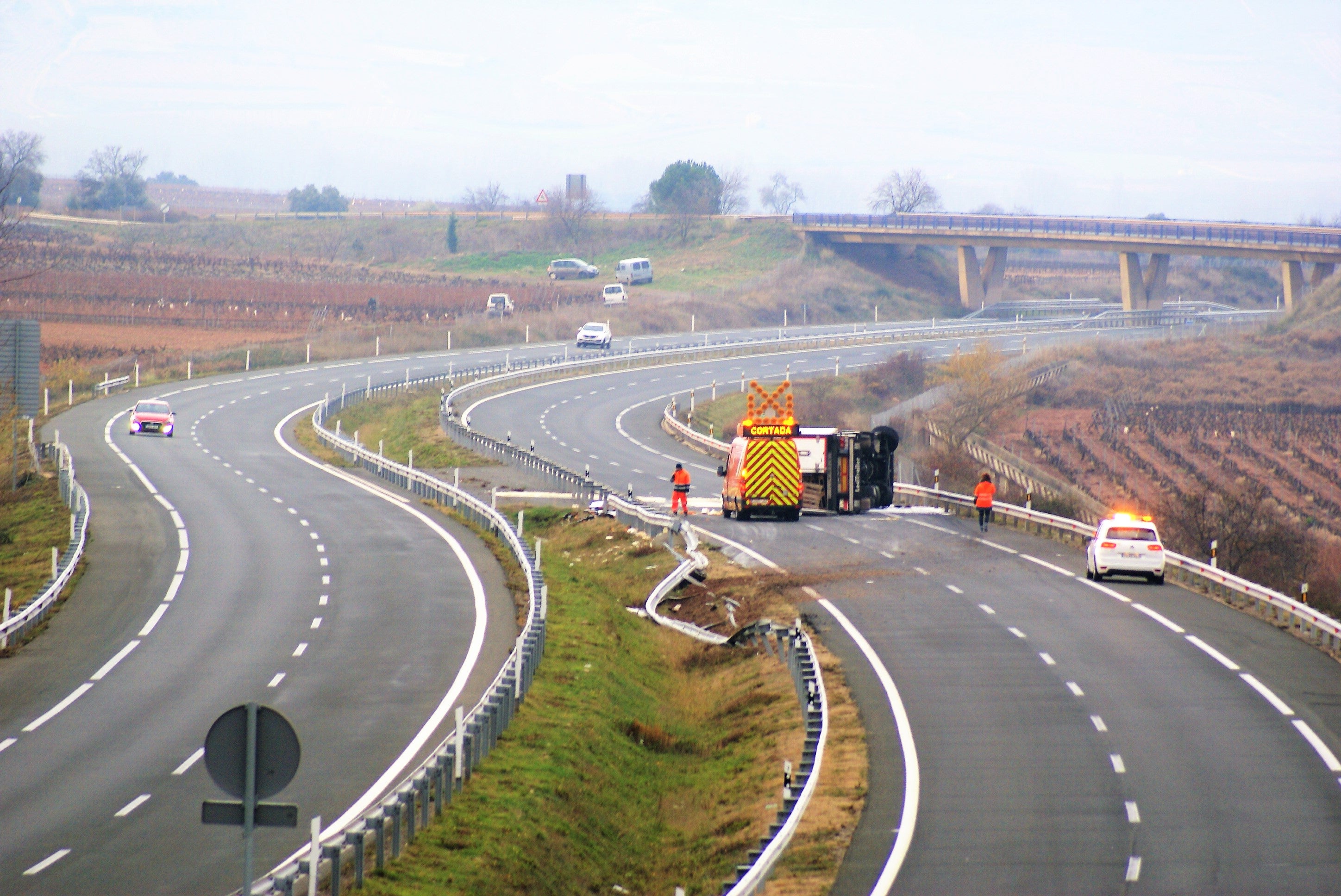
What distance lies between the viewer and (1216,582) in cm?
2883

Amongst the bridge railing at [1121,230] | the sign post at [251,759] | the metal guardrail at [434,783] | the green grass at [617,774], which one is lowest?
the green grass at [617,774]

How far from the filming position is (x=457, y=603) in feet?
93.2

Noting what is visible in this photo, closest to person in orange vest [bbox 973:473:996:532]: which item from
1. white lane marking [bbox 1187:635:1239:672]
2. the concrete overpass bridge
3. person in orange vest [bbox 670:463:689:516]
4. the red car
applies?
person in orange vest [bbox 670:463:689:516]

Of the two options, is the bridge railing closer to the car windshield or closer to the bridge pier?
the bridge pier

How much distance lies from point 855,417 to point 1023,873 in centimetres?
5550

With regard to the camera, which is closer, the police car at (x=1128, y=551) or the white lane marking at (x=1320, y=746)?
the white lane marking at (x=1320, y=746)

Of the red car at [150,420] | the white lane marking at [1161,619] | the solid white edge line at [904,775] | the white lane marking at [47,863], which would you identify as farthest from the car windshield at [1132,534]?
the red car at [150,420]

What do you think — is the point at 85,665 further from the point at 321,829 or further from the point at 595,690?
the point at 321,829

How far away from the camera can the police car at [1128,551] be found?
97.0ft

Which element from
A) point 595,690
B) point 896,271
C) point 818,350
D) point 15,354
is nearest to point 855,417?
point 818,350

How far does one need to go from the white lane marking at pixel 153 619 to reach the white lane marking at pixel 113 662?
0.75 m

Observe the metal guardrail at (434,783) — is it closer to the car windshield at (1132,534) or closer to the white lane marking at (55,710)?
the white lane marking at (55,710)

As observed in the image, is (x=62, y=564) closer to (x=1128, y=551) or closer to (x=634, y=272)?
(x=1128, y=551)

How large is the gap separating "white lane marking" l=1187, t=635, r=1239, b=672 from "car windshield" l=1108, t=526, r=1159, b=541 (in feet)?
17.2
